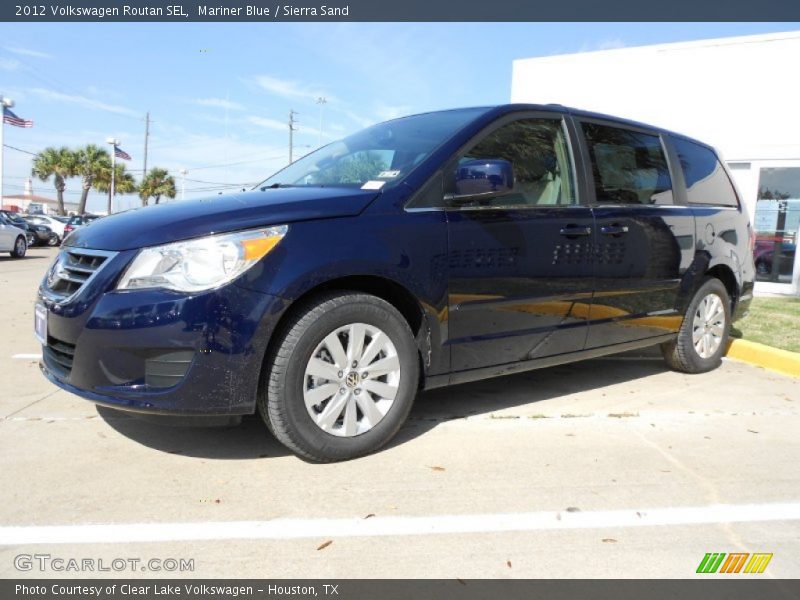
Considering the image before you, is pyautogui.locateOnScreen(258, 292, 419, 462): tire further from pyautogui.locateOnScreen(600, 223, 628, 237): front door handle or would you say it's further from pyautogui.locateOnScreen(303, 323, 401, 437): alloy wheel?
pyautogui.locateOnScreen(600, 223, 628, 237): front door handle

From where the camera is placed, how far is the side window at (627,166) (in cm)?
396

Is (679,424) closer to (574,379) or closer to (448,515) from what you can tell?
(574,379)

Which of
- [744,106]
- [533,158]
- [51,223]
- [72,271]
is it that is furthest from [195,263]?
[51,223]

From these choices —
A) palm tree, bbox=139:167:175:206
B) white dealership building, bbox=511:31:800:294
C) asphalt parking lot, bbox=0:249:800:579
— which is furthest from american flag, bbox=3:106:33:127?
asphalt parking lot, bbox=0:249:800:579

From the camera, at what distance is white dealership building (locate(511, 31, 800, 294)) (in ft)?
32.6

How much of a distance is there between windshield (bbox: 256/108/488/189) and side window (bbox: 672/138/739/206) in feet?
6.90

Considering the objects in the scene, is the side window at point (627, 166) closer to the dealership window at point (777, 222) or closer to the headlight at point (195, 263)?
the headlight at point (195, 263)

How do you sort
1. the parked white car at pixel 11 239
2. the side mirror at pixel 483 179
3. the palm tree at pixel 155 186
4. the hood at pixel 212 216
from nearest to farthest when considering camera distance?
the hood at pixel 212 216
the side mirror at pixel 483 179
the parked white car at pixel 11 239
the palm tree at pixel 155 186

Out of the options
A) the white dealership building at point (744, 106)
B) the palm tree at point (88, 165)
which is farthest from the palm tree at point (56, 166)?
the white dealership building at point (744, 106)

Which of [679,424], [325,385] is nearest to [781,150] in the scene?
[679,424]

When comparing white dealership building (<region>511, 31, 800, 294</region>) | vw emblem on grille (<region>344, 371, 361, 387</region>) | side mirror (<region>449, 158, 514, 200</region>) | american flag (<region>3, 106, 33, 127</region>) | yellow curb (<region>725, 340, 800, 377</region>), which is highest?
american flag (<region>3, 106, 33, 127</region>)

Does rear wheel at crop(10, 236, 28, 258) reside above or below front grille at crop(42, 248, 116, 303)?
below

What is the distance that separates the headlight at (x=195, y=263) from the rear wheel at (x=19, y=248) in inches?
718

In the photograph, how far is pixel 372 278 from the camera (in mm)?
2977
